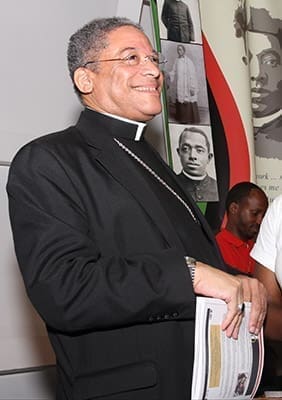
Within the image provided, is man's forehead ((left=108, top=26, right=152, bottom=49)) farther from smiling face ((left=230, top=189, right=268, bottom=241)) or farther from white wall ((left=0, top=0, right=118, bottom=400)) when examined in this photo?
smiling face ((left=230, top=189, right=268, bottom=241))

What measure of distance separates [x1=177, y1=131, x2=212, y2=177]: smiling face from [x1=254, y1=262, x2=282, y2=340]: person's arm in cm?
109

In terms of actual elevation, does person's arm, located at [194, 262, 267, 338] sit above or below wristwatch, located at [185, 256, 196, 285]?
below

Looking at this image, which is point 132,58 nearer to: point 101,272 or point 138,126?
point 138,126

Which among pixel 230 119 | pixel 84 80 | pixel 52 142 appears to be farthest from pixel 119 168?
pixel 230 119

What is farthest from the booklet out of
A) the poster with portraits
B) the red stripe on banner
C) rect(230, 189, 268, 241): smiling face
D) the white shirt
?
the red stripe on banner

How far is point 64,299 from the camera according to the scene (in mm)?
1395

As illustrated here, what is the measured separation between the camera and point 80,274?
1397 mm

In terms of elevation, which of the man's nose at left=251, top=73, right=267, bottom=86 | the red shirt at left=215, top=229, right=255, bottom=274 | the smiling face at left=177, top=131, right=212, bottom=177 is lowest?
the red shirt at left=215, top=229, right=255, bottom=274

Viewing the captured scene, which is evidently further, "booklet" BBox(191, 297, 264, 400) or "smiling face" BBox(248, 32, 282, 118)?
"smiling face" BBox(248, 32, 282, 118)

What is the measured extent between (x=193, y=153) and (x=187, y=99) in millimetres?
224

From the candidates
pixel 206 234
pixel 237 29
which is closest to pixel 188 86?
pixel 237 29

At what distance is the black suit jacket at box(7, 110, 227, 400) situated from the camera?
55.1 inches

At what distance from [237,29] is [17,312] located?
1590mm

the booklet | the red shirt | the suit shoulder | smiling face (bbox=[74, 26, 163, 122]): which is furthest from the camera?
the red shirt
